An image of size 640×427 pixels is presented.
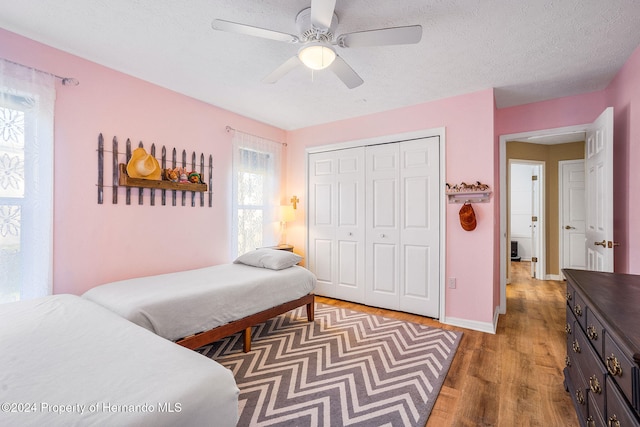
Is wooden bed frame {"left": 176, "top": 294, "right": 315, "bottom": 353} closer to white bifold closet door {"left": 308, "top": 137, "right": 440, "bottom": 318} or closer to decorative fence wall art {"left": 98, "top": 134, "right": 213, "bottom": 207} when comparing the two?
white bifold closet door {"left": 308, "top": 137, "right": 440, "bottom": 318}

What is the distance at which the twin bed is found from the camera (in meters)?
0.89

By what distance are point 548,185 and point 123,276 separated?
657 centimetres

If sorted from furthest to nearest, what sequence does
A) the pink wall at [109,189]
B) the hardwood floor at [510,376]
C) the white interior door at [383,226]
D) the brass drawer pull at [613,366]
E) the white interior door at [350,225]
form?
the white interior door at [350,225] < the white interior door at [383,226] < the pink wall at [109,189] < the hardwood floor at [510,376] < the brass drawer pull at [613,366]

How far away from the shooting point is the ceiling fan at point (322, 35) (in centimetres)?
158

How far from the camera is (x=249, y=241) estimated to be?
12.9 feet

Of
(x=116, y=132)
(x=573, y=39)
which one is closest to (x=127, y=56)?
(x=116, y=132)

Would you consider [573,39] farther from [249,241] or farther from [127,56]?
[249,241]

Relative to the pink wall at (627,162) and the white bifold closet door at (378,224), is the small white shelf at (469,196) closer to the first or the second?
the white bifold closet door at (378,224)

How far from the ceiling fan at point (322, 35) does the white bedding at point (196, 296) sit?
1758 mm

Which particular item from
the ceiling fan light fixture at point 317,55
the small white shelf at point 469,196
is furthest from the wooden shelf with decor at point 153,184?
the small white shelf at point 469,196

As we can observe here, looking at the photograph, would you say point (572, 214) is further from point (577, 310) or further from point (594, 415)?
point (594, 415)

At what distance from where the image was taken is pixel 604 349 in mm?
1200

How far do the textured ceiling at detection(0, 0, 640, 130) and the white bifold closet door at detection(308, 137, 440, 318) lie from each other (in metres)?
0.81

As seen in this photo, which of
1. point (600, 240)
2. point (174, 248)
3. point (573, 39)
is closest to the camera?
point (573, 39)
